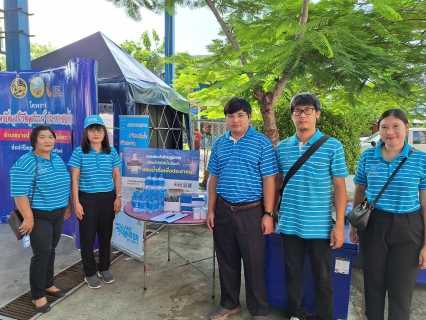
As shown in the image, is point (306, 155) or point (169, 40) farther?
point (169, 40)

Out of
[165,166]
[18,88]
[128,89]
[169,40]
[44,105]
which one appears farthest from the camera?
[169,40]

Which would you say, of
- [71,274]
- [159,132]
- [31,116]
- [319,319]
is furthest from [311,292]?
[159,132]

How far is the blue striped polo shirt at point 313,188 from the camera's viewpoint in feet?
6.49

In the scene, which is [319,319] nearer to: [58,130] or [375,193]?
[375,193]

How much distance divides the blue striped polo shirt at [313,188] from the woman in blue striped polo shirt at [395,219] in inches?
8.5

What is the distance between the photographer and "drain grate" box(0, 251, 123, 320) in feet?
8.03

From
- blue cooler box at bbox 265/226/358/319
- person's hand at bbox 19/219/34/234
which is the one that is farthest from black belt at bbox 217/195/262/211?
person's hand at bbox 19/219/34/234

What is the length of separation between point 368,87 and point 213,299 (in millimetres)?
2697

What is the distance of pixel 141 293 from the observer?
2.79 meters

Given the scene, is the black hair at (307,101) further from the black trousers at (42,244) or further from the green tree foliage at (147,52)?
the green tree foliage at (147,52)

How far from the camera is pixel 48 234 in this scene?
243 cm

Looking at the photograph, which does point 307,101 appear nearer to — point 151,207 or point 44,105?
point 151,207

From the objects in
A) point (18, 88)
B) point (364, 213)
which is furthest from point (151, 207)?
point (18, 88)

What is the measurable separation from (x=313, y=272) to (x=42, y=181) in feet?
7.01
